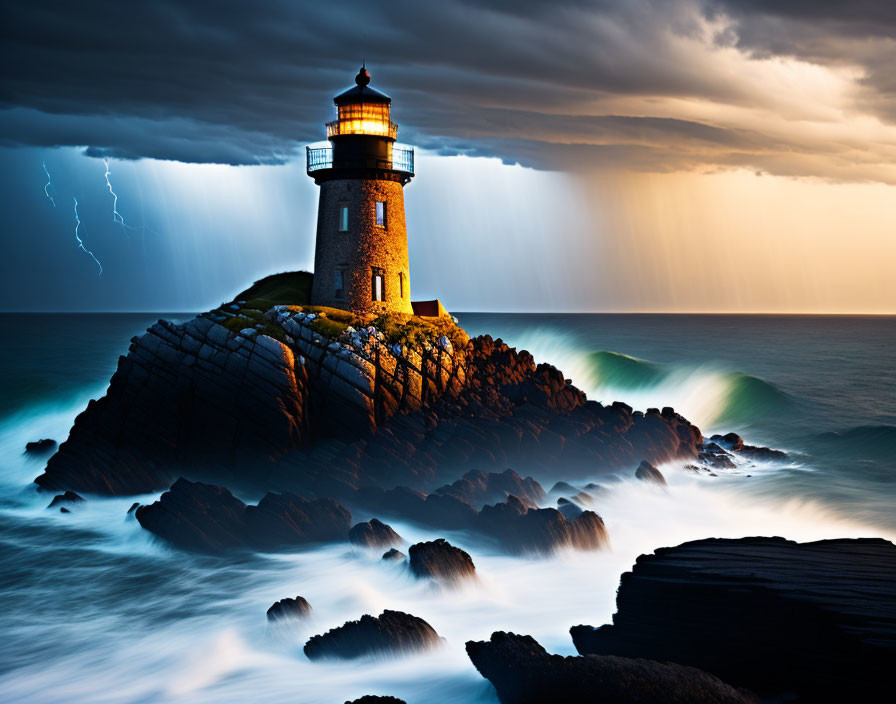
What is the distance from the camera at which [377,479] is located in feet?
71.0

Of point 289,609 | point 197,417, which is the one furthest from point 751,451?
point 289,609

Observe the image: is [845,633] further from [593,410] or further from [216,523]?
[593,410]

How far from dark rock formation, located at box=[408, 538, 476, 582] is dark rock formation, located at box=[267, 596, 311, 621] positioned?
2.20m

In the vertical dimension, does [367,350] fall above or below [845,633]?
above

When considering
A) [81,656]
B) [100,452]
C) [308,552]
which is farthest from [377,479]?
[81,656]

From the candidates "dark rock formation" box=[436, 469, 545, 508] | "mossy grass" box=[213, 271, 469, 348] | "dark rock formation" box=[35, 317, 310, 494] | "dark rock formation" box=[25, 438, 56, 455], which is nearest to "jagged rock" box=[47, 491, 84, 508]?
"dark rock formation" box=[35, 317, 310, 494]

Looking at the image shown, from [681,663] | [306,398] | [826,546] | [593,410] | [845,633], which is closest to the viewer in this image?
[845,633]

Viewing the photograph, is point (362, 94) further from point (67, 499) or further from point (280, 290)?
point (67, 499)

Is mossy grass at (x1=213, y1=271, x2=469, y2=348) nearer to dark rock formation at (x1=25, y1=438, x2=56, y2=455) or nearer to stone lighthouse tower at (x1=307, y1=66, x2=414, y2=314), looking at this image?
stone lighthouse tower at (x1=307, y1=66, x2=414, y2=314)

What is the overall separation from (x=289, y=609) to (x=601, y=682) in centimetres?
623

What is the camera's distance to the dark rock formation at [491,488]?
1962 centimetres

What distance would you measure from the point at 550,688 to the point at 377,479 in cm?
1288

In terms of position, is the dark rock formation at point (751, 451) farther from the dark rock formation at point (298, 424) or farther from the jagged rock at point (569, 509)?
the jagged rock at point (569, 509)

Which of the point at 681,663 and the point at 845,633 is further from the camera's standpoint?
the point at 681,663
